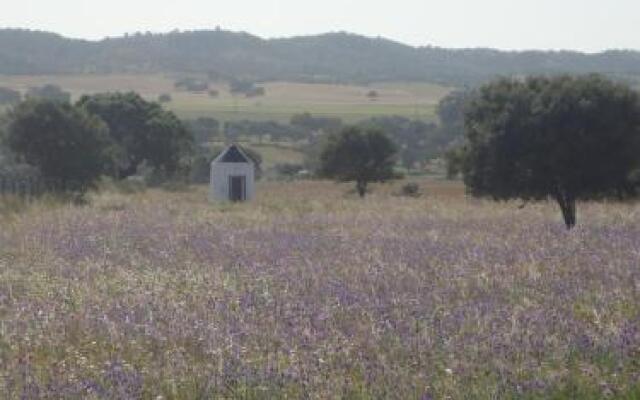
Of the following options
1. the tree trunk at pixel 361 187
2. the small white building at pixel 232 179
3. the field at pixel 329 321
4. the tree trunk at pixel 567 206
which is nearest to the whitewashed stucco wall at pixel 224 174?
the small white building at pixel 232 179

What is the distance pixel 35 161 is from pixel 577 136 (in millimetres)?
31369

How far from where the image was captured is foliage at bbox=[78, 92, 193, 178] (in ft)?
211

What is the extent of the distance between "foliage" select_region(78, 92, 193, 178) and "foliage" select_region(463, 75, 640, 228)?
4200cm

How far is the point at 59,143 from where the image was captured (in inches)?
1853

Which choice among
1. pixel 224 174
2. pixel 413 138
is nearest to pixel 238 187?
pixel 224 174

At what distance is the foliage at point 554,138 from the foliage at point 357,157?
33.9 meters

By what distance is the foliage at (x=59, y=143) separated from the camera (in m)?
46.6

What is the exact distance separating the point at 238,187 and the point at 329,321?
3999 cm

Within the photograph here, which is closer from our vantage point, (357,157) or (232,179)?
(232,179)

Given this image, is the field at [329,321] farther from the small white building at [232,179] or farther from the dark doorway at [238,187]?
the small white building at [232,179]

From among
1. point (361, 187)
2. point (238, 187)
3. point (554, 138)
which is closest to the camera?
point (554, 138)

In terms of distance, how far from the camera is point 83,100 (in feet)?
220

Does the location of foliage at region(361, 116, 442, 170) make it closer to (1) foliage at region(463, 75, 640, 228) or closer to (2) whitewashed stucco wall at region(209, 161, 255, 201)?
(2) whitewashed stucco wall at region(209, 161, 255, 201)

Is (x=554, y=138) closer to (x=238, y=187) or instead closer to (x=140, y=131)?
(x=238, y=187)
